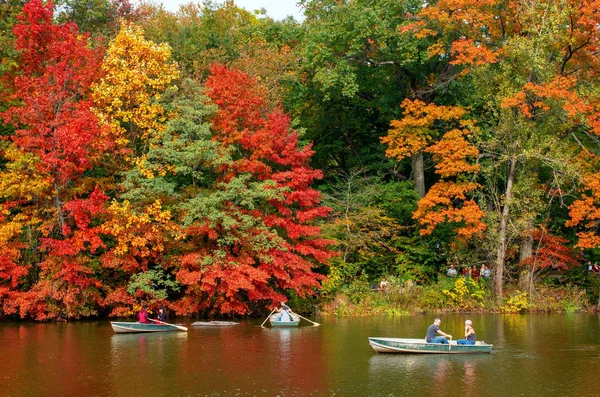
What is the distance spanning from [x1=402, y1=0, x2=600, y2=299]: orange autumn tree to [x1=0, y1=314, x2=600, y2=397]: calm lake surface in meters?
8.10

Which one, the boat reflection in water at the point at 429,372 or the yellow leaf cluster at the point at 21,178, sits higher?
the yellow leaf cluster at the point at 21,178

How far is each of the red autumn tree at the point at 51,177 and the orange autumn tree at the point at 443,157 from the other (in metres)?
15.8

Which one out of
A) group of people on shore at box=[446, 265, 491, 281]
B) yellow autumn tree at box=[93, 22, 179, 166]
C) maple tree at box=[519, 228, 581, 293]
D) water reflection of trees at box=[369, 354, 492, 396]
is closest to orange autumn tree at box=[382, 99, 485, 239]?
group of people on shore at box=[446, 265, 491, 281]

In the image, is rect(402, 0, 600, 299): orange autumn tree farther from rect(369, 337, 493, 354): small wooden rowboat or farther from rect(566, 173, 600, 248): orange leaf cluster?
rect(369, 337, 493, 354): small wooden rowboat

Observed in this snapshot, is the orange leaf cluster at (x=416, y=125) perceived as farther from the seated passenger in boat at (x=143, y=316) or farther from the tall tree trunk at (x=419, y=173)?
the seated passenger in boat at (x=143, y=316)

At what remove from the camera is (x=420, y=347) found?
983 inches

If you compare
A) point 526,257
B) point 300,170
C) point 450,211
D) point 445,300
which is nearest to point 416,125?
point 450,211

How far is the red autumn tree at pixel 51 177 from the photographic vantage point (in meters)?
33.5

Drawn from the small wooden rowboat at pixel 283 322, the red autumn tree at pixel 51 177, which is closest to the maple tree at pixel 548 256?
the small wooden rowboat at pixel 283 322

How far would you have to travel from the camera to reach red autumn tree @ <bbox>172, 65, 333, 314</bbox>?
111 feet

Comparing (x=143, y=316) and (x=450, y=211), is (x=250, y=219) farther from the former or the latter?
(x=450, y=211)

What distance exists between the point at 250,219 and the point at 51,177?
30.9 ft

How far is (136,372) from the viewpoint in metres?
21.9

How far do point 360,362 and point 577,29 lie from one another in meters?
22.2
